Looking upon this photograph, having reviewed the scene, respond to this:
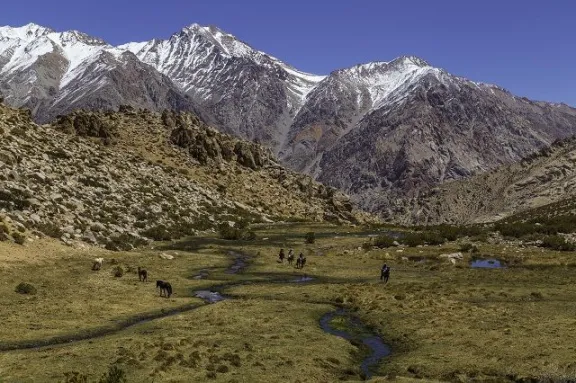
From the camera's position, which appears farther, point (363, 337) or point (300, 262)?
point (300, 262)

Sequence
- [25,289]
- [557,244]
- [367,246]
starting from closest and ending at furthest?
[25,289]
[557,244]
[367,246]

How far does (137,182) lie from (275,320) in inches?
2896

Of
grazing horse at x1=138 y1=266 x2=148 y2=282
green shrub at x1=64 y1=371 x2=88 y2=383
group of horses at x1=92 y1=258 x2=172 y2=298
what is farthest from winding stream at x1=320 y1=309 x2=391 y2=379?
grazing horse at x1=138 y1=266 x2=148 y2=282

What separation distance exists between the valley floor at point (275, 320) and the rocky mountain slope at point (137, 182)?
30.6ft

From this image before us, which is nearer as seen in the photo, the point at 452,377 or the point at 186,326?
the point at 452,377

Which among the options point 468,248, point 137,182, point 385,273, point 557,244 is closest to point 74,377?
point 385,273

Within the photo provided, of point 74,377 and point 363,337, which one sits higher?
point 363,337

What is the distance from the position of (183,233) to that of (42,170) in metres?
22.9

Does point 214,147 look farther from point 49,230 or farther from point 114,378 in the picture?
point 114,378

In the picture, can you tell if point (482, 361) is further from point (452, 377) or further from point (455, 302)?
point (455, 302)

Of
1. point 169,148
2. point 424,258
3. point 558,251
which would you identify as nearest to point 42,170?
point 424,258

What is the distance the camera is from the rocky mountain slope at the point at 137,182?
233 feet

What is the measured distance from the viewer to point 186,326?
35.1m

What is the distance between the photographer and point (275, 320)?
3744 centimetres
